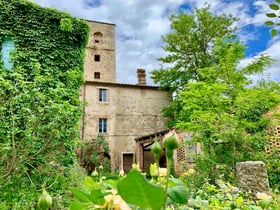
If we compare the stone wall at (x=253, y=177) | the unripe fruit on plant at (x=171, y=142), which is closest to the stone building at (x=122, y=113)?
the stone wall at (x=253, y=177)

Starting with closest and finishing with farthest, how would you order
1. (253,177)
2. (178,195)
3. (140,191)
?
(140,191), (178,195), (253,177)

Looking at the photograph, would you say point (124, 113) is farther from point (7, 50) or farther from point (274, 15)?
point (274, 15)

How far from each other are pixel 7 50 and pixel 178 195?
718cm

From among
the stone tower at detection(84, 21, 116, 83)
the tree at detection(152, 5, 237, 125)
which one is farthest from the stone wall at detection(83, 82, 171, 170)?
the stone tower at detection(84, 21, 116, 83)

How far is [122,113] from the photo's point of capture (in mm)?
16609

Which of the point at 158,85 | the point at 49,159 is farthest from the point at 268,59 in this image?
the point at 158,85

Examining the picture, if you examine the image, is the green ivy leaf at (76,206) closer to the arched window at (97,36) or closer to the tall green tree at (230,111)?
the tall green tree at (230,111)

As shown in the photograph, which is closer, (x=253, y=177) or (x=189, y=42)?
(x=253, y=177)

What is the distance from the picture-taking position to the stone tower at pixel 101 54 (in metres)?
20.4

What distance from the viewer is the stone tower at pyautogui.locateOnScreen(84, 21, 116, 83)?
67.1ft

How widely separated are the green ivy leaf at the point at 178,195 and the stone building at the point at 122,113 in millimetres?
15283

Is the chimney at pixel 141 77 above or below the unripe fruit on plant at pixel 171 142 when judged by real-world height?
above

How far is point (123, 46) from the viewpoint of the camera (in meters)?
23.1

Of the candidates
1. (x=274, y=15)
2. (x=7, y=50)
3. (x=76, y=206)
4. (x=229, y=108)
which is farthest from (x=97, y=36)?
(x=76, y=206)
